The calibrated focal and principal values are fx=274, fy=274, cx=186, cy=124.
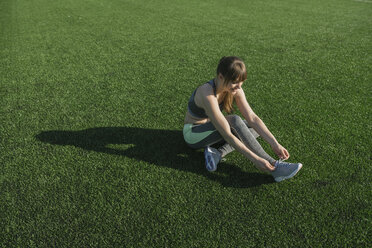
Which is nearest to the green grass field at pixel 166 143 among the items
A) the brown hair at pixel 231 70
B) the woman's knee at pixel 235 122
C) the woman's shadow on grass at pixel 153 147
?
the woman's shadow on grass at pixel 153 147

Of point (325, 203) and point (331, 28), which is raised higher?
point (331, 28)

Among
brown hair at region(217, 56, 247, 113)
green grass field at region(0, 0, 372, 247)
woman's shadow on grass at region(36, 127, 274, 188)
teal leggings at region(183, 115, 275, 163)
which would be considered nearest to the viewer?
green grass field at region(0, 0, 372, 247)

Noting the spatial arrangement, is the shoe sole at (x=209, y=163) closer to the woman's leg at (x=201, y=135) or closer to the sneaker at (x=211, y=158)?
the sneaker at (x=211, y=158)

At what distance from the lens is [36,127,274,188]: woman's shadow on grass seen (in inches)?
117

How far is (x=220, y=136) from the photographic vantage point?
9.84 feet

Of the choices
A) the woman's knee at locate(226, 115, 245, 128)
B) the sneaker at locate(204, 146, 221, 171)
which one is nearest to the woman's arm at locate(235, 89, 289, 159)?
the woman's knee at locate(226, 115, 245, 128)

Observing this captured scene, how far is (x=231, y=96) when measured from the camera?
3.09 m

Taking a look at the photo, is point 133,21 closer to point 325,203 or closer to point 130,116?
point 130,116

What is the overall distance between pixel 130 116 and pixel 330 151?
267 cm

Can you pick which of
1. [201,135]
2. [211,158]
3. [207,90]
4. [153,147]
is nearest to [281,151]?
[211,158]

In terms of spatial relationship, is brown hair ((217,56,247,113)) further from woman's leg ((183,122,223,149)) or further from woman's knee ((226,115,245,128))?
woman's leg ((183,122,223,149))

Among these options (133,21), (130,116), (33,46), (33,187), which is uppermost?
(133,21)

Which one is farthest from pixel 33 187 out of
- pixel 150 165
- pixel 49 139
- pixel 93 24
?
pixel 93 24

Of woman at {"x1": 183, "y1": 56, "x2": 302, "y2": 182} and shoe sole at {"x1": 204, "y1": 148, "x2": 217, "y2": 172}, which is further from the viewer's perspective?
shoe sole at {"x1": 204, "y1": 148, "x2": 217, "y2": 172}
